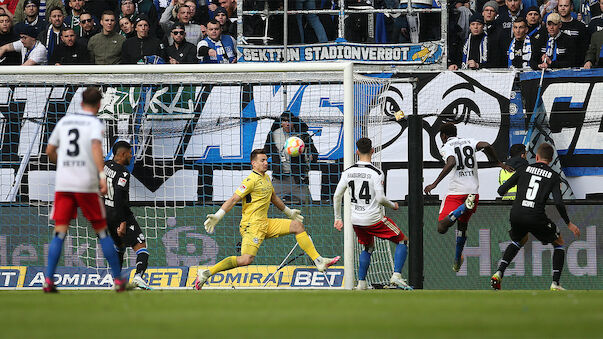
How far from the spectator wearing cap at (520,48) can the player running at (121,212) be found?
23.3ft

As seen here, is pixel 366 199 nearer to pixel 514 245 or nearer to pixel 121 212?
pixel 514 245

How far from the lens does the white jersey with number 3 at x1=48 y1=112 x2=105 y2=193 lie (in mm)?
9820

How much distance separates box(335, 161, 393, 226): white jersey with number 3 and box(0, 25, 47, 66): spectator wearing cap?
7628mm

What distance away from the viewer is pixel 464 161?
560 inches

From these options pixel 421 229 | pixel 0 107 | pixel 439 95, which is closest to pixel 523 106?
pixel 439 95

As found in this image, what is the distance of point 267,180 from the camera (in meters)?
13.4

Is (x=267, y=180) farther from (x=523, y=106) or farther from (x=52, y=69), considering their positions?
(x=523, y=106)

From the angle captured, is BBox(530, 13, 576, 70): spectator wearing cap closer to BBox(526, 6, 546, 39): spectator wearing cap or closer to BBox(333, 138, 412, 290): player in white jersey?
BBox(526, 6, 546, 39): spectator wearing cap

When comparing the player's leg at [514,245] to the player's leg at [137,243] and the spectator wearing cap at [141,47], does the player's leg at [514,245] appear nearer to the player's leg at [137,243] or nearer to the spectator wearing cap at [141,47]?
the player's leg at [137,243]

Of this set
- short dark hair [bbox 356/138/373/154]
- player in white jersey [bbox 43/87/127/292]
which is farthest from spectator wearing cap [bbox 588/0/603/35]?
player in white jersey [bbox 43/87/127/292]

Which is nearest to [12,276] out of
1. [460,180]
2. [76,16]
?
[76,16]

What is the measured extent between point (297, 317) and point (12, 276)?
31.8ft

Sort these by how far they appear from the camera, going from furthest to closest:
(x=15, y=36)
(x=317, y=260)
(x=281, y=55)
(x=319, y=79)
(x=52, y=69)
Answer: (x=15, y=36), (x=281, y=55), (x=319, y=79), (x=52, y=69), (x=317, y=260)

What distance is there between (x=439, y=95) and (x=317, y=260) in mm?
4666
